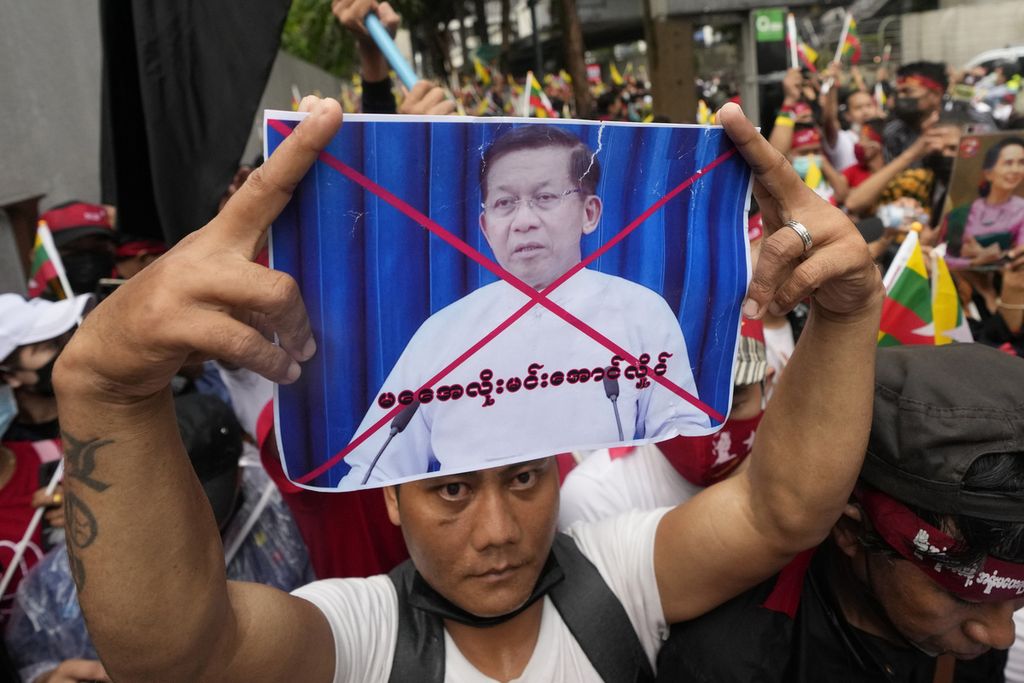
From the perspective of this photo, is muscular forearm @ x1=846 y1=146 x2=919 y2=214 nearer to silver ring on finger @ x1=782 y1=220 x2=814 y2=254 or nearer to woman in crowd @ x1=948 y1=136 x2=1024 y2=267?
woman in crowd @ x1=948 y1=136 x2=1024 y2=267

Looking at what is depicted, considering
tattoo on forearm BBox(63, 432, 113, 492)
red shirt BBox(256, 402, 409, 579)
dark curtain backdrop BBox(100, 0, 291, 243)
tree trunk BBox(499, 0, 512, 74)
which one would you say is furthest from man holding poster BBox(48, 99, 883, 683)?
tree trunk BBox(499, 0, 512, 74)

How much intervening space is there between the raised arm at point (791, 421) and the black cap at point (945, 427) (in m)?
0.12

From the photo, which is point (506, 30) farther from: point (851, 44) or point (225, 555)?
point (225, 555)

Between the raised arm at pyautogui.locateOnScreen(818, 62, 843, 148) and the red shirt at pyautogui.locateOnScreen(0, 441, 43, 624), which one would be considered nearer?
the red shirt at pyautogui.locateOnScreen(0, 441, 43, 624)

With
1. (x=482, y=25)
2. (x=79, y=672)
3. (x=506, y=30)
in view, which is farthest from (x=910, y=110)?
(x=482, y=25)

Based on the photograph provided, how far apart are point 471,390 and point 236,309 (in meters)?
0.37

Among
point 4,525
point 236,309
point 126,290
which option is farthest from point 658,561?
point 4,525

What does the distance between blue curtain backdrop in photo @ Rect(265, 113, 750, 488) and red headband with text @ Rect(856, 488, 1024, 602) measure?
531 mm

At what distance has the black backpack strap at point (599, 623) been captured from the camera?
141 centimetres

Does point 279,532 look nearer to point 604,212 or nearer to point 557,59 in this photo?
point 604,212

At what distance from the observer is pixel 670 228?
120 cm

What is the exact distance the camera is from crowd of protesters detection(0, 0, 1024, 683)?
98cm

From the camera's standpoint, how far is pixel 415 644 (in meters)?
1.39

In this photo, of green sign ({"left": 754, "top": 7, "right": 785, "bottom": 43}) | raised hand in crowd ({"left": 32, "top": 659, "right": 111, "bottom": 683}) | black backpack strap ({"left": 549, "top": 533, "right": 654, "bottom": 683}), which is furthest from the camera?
green sign ({"left": 754, "top": 7, "right": 785, "bottom": 43})
